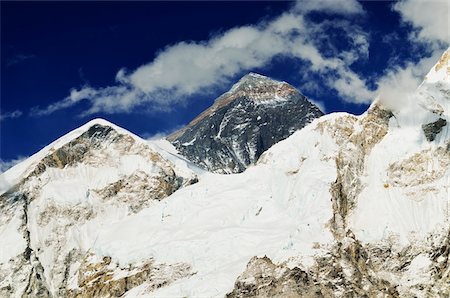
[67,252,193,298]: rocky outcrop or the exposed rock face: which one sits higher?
[67,252,193,298]: rocky outcrop

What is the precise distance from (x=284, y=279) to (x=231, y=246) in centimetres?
2291

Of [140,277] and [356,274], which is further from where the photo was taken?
[140,277]

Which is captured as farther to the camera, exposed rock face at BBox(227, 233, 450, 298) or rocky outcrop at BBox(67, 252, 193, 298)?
rocky outcrop at BBox(67, 252, 193, 298)

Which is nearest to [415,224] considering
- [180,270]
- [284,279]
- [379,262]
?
[379,262]

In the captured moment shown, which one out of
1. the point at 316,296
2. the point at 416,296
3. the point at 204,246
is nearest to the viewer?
the point at 316,296

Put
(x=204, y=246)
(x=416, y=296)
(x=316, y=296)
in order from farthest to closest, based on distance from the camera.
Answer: (x=204, y=246) → (x=416, y=296) → (x=316, y=296)

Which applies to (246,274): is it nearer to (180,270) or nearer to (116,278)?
(180,270)

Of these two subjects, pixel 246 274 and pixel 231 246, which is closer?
pixel 246 274

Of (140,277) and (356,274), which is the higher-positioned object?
(140,277)

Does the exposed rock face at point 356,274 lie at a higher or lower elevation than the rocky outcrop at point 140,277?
lower

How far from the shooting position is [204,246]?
642ft

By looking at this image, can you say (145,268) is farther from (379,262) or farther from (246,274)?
(379,262)

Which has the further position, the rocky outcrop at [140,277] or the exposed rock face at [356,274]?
the rocky outcrop at [140,277]

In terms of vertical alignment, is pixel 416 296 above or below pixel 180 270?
below
